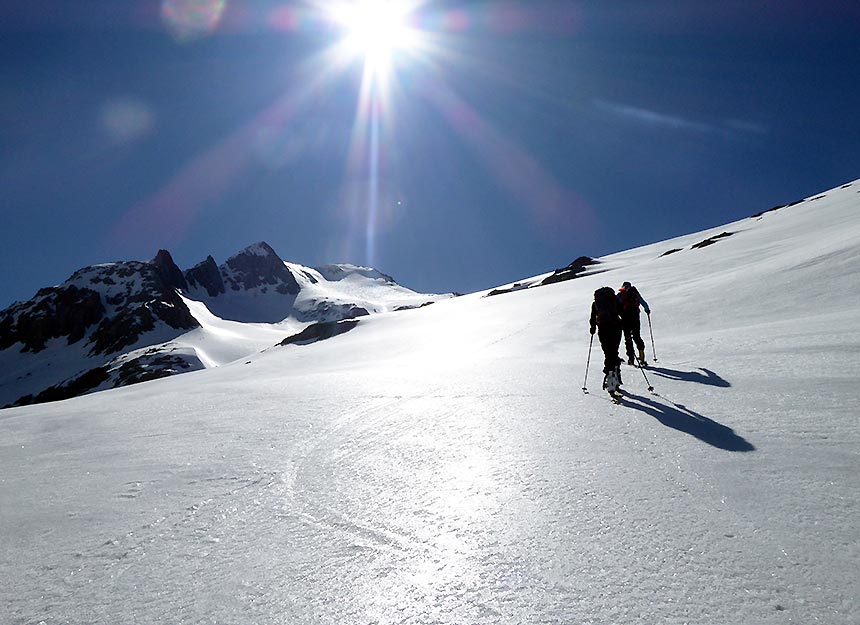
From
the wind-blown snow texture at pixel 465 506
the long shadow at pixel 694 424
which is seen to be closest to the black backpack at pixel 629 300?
the wind-blown snow texture at pixel 465 506

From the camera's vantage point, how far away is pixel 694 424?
487cm

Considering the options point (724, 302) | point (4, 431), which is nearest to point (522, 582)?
point (4, 431)

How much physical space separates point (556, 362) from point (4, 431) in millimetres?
10806

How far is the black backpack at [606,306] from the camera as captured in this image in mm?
7914

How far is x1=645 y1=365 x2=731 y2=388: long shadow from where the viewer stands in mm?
6665

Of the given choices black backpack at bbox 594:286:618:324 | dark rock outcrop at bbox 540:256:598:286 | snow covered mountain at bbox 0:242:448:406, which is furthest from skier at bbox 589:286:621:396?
snow covered mountain at bbox 0:242:448:406

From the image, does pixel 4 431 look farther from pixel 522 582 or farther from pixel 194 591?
pixel 522 582

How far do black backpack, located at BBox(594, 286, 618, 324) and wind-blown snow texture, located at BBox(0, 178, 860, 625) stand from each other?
4.08 ft

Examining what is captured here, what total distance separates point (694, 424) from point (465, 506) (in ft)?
10.3

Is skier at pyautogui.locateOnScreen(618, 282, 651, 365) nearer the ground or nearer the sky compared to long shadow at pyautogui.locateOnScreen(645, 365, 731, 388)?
nearer the sky

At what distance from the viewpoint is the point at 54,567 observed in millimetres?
2875

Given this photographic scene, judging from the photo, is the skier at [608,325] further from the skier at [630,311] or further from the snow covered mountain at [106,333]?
the snow covered mountain at [106,333]

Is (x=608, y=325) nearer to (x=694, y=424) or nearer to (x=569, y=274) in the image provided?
(x=694, y=424)

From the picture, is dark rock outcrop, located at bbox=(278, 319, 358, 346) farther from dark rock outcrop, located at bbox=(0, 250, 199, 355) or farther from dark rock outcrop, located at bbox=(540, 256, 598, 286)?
dark rock outcrop, located at bbox=(0, 250, 199, 355)
